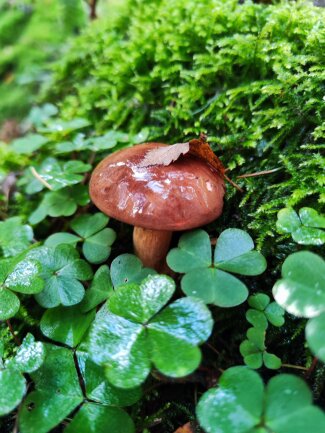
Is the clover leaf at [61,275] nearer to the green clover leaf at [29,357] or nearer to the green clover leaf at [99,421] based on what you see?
the green clover leaf at [29,357]

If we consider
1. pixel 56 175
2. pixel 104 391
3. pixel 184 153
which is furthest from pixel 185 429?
pixel 56 175

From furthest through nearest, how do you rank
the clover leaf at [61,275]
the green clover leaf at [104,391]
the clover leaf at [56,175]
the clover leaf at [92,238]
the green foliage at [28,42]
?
the green foliage at [28,42], the clover leaf at [56,175], the clover leaf at [92,238], the clover leaf at [61,275], the green clover leaf at [104,391]

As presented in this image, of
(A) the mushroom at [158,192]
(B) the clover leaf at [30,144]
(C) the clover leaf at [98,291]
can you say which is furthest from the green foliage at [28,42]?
(C) the clover leaf at [98,291]

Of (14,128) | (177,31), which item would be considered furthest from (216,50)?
(14,128)

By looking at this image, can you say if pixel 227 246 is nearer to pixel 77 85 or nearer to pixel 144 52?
pixel 144 52

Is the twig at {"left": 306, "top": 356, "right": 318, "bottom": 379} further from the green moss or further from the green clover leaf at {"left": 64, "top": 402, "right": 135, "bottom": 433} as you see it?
the green clover leaf at {"left": 64, "top": 402, "right": 135, "bottom": 433}

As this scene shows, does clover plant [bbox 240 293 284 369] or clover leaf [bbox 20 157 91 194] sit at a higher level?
clover leaf [bbox 20 157 91 194]

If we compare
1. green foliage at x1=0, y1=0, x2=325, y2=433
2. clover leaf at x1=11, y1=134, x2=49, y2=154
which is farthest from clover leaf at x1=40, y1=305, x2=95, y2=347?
clover leaf at x1=11, y1=134, x2=49, y2=154
